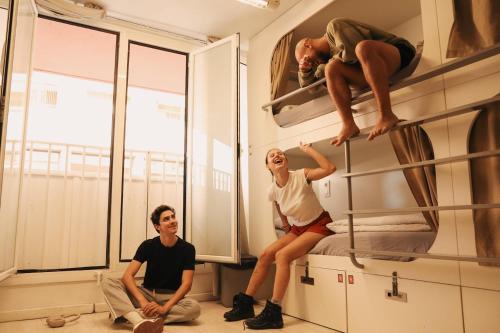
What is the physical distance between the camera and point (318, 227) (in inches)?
101

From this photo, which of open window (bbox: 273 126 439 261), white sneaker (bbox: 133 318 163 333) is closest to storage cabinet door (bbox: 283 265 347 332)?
open window (bbox: 273 126 439 261)

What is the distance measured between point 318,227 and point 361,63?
3.93ft

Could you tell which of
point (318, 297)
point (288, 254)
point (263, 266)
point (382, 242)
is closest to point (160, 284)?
point (263, 266)

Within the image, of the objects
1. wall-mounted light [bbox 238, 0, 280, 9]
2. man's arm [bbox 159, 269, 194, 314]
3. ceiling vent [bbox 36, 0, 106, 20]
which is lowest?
man's arm [bbox 159, 269, 194, 314]

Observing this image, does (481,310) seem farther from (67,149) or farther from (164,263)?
(67,149)

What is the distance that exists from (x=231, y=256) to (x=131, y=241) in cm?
103

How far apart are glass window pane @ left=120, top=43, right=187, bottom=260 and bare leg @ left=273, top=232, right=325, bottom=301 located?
1.37 meters

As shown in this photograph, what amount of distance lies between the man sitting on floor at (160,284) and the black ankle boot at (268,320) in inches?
16.8

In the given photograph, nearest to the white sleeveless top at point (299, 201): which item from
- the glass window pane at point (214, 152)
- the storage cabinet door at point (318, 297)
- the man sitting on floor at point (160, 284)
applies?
the storage cabinet door at point (318, 297)

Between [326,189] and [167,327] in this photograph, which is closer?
[167,327]

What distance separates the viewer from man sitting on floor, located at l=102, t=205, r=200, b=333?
2367 millimetres

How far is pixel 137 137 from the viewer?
3670 millimetres

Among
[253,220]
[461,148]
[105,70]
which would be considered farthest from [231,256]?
[105,70]

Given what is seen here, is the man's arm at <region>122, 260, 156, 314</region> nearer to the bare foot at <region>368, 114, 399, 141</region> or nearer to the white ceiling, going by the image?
the bare foot at <region>368, 114, 399, 141</region>
